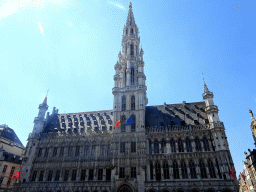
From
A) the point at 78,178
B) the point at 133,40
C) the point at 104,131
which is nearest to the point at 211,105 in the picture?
the point at 104,131

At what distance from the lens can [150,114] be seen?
173 feet

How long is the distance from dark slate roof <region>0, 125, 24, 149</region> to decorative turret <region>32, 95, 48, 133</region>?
13.1 m

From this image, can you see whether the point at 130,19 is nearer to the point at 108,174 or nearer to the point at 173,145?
the point at 173,145

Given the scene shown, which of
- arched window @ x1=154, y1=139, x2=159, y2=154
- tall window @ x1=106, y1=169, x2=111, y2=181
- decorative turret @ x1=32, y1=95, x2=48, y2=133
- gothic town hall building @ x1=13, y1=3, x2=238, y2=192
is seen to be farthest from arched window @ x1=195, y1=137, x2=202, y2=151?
decorative turret @ x1=32, y1=95, x2=48, y2=133

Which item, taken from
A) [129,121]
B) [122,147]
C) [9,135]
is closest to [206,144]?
[129,121]

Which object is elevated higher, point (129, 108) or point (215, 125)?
point (129, 108)

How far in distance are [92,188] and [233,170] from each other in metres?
32.8

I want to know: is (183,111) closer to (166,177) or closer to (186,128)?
(186,128)

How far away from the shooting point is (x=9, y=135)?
207 ft

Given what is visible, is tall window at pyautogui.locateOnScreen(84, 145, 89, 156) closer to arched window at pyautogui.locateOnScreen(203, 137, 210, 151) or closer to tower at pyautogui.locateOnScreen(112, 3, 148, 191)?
tower at pyautogui.locateOnScreen(112, 3, 148, 191)

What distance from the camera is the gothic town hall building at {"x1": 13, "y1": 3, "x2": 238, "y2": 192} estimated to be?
129 feet

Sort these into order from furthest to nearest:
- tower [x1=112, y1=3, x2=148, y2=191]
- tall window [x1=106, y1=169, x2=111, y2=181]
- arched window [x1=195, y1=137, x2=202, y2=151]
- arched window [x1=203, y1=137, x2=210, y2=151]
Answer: tall window [x1=106, y1=169, x2=111, y2=181] → tower [x1=112, y1=3, x2=148, y2=191] → arched window [x1=195, y1=137, x2=202, y2=151] → arched window [x1=203, y1=137, x2=210, y2=151]

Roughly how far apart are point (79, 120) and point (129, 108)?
1893 centimetres

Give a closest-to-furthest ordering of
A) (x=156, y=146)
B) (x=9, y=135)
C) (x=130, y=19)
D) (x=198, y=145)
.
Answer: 1. (x=198, y=145)
2. (x=156, y=146)
3. (x=9, y=135)
4. (x=130, y=19)
